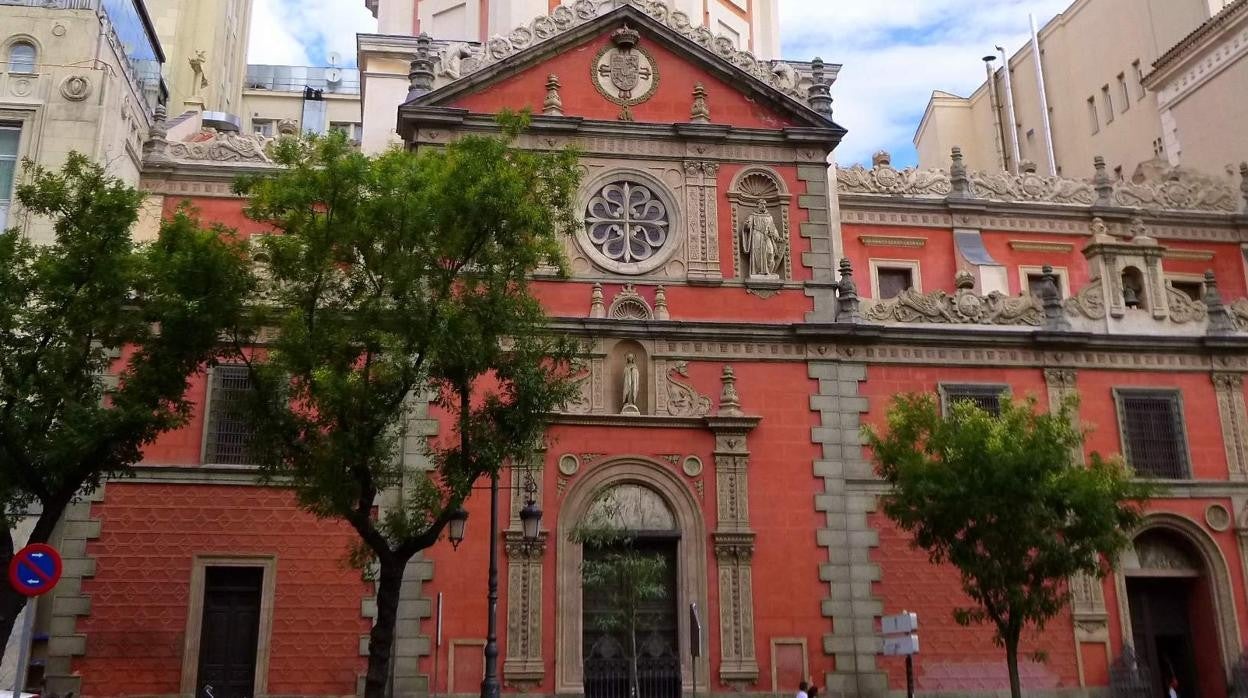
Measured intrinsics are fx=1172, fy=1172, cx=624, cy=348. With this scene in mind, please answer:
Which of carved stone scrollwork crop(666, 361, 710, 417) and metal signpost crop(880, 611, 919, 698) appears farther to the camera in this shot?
carved stone scrollwork crop(666, 361, 710, 417)

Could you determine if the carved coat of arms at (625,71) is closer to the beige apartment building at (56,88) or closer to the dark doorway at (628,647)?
the dark doorway at (628,647)

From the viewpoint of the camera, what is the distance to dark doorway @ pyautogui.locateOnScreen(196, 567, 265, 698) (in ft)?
68.9

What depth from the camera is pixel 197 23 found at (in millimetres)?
45281

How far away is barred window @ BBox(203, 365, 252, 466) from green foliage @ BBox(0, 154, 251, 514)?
4624 mm

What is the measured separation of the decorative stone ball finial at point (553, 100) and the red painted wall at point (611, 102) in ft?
0.39

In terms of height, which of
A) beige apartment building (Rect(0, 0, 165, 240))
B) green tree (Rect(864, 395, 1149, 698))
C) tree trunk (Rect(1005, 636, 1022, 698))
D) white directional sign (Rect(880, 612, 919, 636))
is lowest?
tree trunk (Rect(1005, 636, 1022, 698))

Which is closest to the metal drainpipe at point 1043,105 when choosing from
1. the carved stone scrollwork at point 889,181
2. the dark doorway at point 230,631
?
the carved stone scrollwork at point 889,181

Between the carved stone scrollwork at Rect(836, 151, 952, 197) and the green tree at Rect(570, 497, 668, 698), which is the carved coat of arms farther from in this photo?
the green tree at Rect(570, 497, 668, 698)

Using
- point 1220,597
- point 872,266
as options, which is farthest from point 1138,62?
point 1220,597

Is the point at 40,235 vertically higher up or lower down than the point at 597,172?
lower down

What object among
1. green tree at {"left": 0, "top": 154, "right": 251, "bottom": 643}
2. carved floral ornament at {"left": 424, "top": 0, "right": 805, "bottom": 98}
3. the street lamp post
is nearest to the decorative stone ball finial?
carved floral ornament at {"left": 424, "top": 0, "right": 805, "bottom": 98}

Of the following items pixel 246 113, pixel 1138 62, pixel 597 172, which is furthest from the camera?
pixel 246 113

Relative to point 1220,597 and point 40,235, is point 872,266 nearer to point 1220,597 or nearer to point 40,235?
point 1220,597

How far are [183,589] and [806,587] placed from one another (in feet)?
37.8
